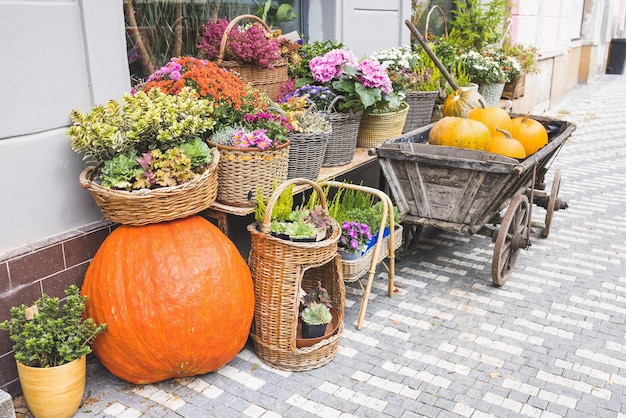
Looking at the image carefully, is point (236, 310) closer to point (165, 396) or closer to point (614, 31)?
point (165, 396)

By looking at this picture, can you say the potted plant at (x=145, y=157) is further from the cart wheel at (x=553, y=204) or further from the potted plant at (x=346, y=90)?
the cart wheel at (x=553, y=204)

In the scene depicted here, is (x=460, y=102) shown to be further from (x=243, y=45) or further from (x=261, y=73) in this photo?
(x=243, y=45)

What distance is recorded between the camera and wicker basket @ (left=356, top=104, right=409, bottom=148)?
16.7 feet

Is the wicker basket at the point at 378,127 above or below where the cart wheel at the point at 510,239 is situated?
above

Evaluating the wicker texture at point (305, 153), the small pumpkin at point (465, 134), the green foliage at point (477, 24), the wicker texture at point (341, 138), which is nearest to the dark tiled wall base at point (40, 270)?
the wicker texture at point (305, 153)

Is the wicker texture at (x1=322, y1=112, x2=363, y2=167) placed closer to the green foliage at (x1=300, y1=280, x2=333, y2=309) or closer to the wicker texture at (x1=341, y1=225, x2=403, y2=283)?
the wicker texture at (x1=341, y1=225, x2=403, y2=283)

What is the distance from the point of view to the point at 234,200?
3650 millimetres

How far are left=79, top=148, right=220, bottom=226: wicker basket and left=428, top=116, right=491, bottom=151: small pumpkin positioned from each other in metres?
2.12

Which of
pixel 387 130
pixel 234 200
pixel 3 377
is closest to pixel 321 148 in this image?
pixel 234 200

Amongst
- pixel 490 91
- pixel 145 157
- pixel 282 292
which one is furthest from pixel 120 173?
pixel 490 91

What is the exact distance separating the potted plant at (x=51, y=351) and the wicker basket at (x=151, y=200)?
47 cm

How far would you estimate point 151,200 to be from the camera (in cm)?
315

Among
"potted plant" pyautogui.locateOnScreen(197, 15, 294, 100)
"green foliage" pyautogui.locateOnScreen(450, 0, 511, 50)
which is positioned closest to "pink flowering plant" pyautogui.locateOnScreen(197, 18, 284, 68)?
"potted plant" pyautogui.locateOnScreen(197, 15, 294, 100)

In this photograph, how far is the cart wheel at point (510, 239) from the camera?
438 centimetres
